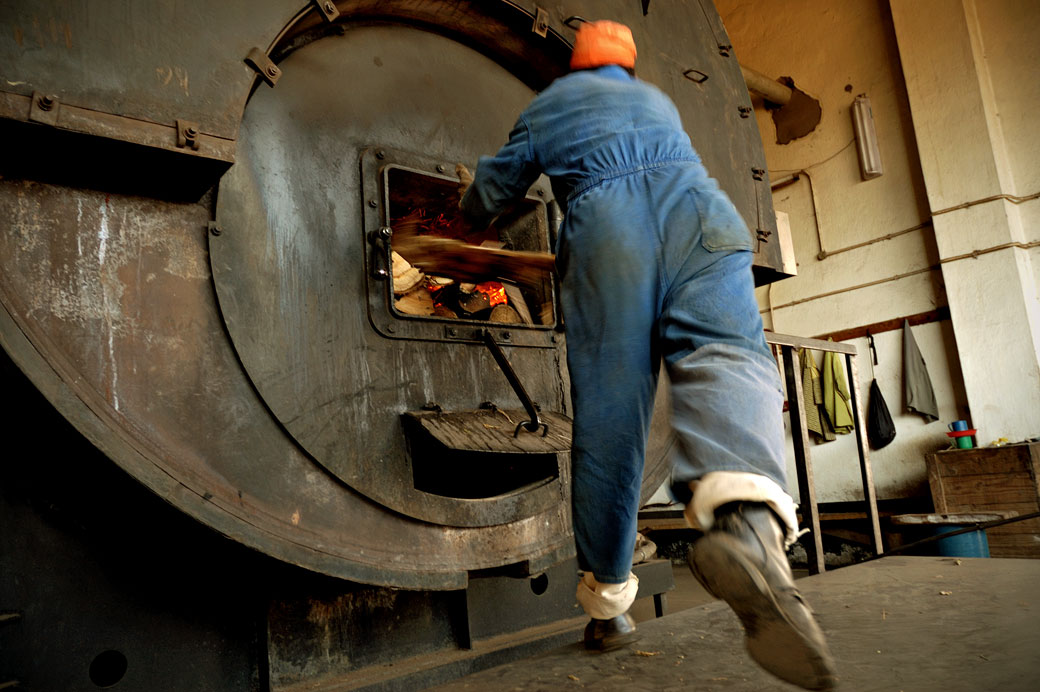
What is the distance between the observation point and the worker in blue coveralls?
1010 mm

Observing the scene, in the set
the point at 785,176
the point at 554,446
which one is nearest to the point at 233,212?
the point at 554,446

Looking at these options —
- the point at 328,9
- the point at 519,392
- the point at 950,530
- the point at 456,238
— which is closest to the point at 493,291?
the point at 456,238

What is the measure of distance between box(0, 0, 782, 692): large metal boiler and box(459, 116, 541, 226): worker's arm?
25 centimetres

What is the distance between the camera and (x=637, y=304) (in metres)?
1.33

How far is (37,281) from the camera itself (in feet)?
3.90

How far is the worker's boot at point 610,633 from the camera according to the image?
1559 mm

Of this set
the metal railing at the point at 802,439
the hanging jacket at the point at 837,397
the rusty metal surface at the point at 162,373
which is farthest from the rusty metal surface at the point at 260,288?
the hanging jacket at the point at 837,397

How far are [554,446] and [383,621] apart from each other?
599mm

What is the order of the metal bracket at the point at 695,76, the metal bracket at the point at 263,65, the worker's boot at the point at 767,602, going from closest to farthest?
the worker's boot at the point at 767,602
the metal bracket at the point at 263,65
the metal bracket at the point at 695,76

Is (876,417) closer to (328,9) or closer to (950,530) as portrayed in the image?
(950,530)

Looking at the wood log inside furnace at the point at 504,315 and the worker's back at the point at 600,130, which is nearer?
the worker's back at the point at 600,130

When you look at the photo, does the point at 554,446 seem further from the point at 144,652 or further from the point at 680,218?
the point at 144,652

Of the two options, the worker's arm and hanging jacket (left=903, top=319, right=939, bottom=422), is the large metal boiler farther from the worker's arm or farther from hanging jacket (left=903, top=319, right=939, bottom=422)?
hanging jacket (left=903, top=319, right=939, bottom=422)

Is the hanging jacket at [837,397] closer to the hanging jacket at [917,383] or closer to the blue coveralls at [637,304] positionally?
the hanging jacket at [917,383]
